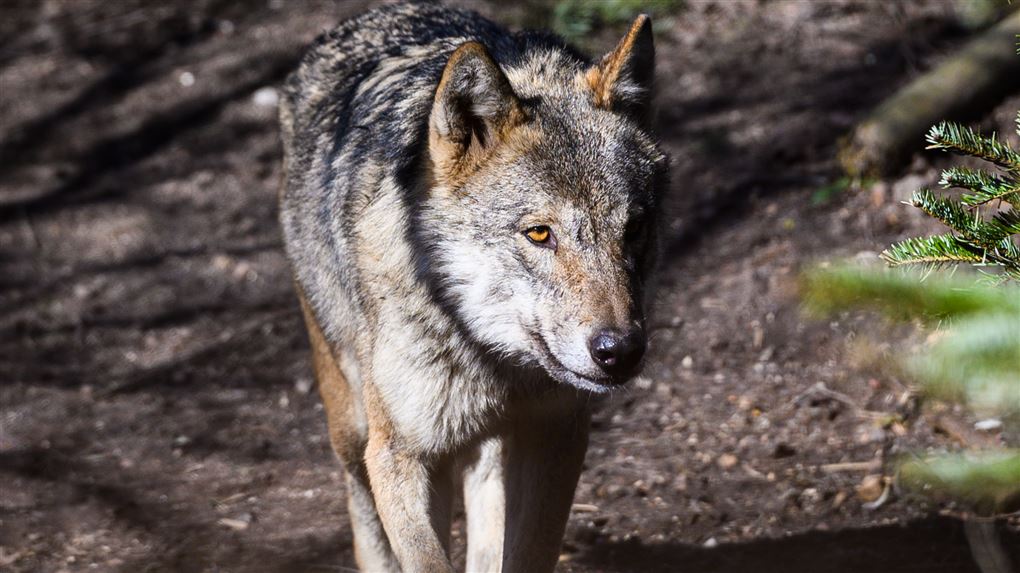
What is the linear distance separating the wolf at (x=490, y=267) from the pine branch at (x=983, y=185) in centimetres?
110

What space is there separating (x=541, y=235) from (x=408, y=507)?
1.05 m

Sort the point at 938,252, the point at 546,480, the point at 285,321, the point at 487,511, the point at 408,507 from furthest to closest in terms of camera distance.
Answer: the point at 285,321 → the point at 487,511 → the point at 546,480 → the point at 408,507 → the point at 938,252

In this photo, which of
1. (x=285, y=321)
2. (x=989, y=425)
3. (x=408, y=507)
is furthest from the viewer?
(x=285, y=321)

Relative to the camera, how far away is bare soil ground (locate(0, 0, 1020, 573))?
5.24 metres

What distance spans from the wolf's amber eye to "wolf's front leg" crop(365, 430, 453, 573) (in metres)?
0.88

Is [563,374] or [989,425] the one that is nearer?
[563,374]

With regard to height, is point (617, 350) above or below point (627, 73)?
below

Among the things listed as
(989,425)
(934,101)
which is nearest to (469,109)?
(989,425)

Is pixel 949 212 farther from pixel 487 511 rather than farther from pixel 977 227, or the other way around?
pixel 487 511

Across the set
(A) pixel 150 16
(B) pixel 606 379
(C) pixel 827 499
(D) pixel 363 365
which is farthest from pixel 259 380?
(A) pixel 150 16

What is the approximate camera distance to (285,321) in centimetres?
720

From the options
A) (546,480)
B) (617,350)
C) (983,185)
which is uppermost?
(983,185)

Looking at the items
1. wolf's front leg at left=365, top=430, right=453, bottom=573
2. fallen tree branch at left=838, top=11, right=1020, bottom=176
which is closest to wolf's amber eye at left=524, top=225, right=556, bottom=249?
wolf's front leg at left=365, top=430, right=453, bottom=573

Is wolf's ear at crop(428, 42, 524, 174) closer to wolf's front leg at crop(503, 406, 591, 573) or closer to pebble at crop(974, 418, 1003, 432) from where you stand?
wolf's front leg at crop(503, 406, 591, 573)
